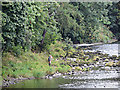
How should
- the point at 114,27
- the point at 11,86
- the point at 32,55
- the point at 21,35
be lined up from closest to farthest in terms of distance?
1. the point at 11,86
2. the point at 21,35
3. the point at 32,55
4. the point at 114,27

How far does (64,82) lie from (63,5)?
1233 inches

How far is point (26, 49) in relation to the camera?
3300 centimetres

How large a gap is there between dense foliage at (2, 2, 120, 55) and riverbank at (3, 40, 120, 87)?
4.68 ft

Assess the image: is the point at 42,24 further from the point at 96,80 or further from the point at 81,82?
the point at 81,82

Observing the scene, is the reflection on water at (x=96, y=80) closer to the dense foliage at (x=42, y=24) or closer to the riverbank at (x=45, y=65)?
the riverbank at (x=45, y=65)

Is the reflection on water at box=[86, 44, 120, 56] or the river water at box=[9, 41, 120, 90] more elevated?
the reflection on water at box=[86, 44, 120, 56]

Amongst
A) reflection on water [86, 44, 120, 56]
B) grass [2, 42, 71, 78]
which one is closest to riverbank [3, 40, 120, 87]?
grass [2, 42, 71, 78]

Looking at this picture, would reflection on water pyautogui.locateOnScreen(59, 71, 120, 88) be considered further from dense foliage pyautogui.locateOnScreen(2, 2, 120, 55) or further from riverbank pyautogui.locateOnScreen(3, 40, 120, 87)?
dense foliage pyautogui.locateOnScreen(2, 2, 120, 55)

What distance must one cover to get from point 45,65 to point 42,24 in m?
7.33

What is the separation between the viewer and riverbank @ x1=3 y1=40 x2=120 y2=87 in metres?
28.2

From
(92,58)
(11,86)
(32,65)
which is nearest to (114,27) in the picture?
(92,58)

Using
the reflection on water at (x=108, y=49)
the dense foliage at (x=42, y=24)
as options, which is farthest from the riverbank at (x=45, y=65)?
the reflection on water at (x=108, y=49)

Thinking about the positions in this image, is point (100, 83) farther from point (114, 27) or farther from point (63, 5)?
point (114, 27)

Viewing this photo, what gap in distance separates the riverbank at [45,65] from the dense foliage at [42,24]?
A: 56.1 inches
